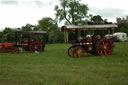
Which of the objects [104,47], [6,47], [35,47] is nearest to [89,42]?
[104,47]

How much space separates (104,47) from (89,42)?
3.39 ft

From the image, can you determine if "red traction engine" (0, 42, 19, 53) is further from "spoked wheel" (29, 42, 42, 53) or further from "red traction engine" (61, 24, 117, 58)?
"red traction engine" (61, 24, 117, 58)

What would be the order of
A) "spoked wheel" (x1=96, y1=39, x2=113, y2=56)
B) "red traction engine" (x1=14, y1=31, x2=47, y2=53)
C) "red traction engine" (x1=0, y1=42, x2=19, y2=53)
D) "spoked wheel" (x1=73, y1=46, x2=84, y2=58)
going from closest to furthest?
"spoked wheel" (x1=73, y1=46, x2=84, y2=58) < "spoked wheel" (x1=96, y1=39, x2=113, y2=56) < "red traction engine" (x1=0, y1=42, x2=19, y2=53) < "red traction engine" (x1=14, y1=31, x2=47, y2=53)

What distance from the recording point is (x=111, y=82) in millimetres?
4164

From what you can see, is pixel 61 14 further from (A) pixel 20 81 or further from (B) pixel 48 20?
(A) pixel 20 81

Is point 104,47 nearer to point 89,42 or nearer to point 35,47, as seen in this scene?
point 89,42

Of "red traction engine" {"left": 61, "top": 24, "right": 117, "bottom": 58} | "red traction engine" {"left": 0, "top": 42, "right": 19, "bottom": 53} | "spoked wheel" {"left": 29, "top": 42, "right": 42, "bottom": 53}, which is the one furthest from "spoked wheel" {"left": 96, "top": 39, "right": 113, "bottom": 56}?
"red traction engine" {"left": 0, "top": 42, "right": 19, "bottom": 53}

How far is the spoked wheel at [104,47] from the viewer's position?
10.7m

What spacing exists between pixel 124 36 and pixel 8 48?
28336 mm

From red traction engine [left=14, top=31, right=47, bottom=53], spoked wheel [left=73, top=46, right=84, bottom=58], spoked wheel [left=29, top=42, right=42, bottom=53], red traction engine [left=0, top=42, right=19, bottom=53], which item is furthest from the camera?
spoked wheel [left=29, top=42, right=42, bottom=53]

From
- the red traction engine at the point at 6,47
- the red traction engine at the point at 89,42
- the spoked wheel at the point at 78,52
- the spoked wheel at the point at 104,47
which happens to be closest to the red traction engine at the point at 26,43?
the red traction engine at the point at 6,47

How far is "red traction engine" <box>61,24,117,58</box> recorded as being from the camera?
34.3ft

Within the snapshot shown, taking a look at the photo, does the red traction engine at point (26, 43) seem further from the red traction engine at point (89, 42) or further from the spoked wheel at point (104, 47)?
the spoked wheel at point (104, 47)

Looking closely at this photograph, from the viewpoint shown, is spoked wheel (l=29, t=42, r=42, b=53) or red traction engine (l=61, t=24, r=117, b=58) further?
spoked wheel (l=29, t=42, r=42, b=53)
